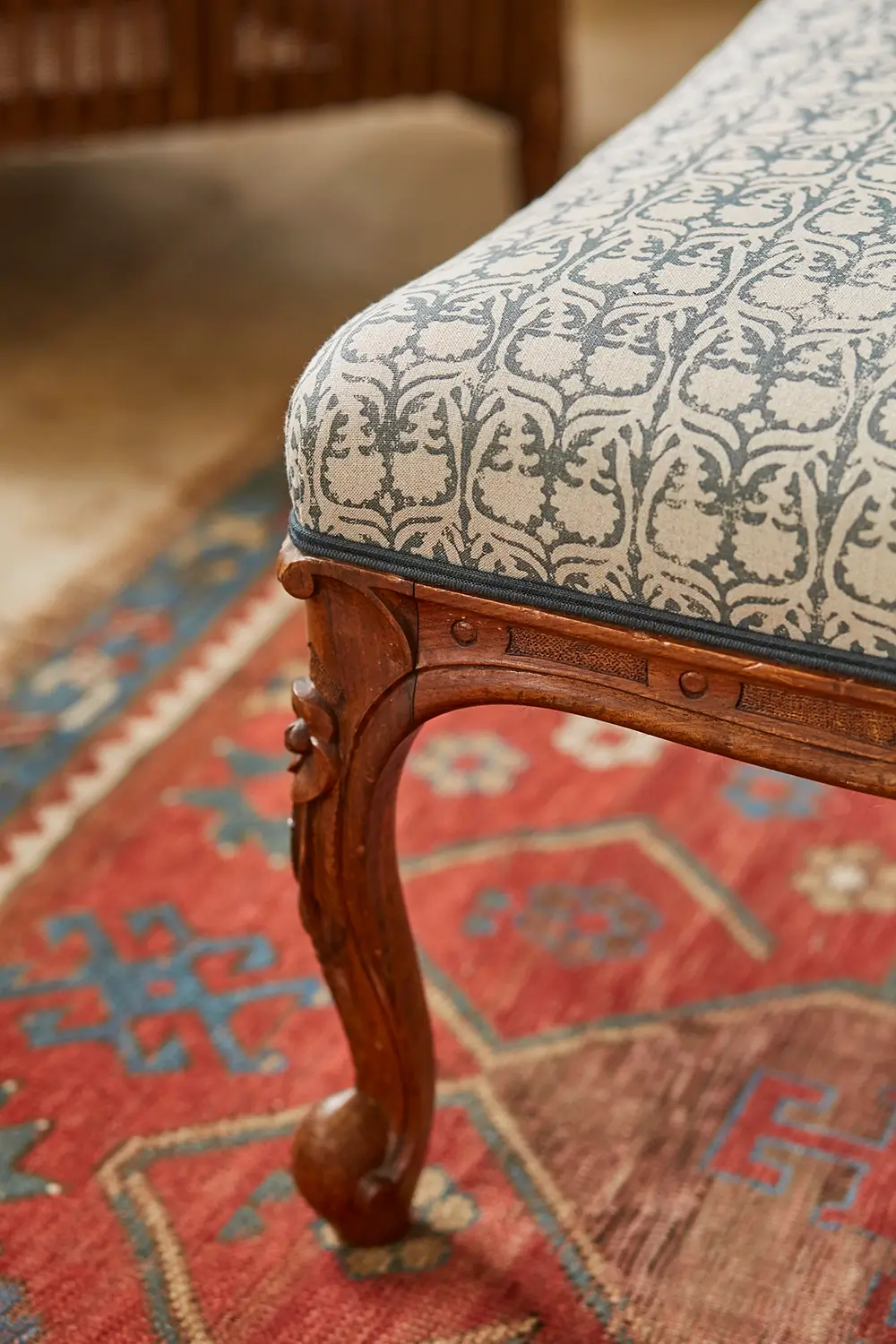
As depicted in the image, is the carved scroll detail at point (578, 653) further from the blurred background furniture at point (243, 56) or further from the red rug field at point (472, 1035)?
the blurred background furniture at point (243, 56)

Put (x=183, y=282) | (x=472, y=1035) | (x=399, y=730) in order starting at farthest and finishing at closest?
(x=183, y=282)
(x=472, y=1035)
(x=399, y=730)

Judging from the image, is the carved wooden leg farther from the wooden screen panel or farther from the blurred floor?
the wooden screen panel

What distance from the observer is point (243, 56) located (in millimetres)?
1785

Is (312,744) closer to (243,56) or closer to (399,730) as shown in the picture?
(399,730)

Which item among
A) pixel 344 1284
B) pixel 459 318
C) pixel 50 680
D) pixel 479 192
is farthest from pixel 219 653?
pixel 479 192

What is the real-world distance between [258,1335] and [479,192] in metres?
1.84

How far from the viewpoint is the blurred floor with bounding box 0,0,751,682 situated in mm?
1554

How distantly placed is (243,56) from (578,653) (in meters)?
1.38

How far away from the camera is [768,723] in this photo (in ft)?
1.92

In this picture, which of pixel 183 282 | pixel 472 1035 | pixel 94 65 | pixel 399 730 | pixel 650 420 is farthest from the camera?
pixel 183 282

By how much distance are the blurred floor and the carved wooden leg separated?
645 mm

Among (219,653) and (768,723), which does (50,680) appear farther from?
(768,723)

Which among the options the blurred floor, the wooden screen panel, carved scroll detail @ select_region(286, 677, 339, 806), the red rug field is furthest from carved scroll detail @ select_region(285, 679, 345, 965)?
the wooden screen panel

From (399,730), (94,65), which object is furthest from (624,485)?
(94,65)
